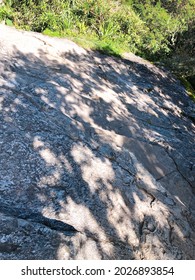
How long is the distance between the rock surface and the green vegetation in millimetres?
2514

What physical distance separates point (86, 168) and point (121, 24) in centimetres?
843

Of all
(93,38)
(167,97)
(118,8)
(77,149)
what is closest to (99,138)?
(77,149)

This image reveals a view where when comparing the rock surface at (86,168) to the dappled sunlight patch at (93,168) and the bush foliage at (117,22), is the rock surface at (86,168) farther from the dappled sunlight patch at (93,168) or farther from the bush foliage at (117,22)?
the bush foliage at (117,22)

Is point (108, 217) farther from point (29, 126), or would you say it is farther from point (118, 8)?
point (118, 8)

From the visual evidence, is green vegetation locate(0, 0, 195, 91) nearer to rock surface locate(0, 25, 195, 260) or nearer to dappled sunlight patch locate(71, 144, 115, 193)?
rock surface locate(0, 25, 195, 260)

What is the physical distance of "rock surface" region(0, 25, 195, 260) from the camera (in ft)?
11.7

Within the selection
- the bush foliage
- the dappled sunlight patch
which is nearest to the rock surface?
the dappled sunlight patch

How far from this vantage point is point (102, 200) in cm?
410

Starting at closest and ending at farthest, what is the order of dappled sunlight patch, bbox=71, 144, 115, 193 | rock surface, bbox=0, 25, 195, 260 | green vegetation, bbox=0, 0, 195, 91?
rock surface, bbox=0, 25, 195, 260 < dappled sunlight patch, bbox=71, 144, 115, 193 < green vegetation, bbox=0, 0, 195, 91

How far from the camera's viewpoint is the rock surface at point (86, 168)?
11.7ft

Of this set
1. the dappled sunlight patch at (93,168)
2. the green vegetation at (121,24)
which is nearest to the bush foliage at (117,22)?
the green vegetation at (121,24)

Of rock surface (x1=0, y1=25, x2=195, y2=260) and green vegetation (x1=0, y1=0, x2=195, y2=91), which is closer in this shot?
rock surface (x1=0, y1=25, x2=195, y2=260)

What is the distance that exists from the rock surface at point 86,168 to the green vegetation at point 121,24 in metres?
2.51
